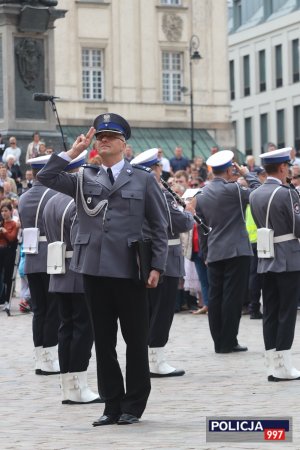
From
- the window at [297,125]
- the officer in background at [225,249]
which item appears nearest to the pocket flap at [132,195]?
the officer in background at [225,249]

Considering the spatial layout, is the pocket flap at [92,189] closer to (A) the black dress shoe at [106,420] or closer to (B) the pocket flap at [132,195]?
(B) the pocket flap at [132,195]

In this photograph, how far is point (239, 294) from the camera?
1689cm

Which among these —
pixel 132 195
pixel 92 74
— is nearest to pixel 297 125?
pixel 92 74

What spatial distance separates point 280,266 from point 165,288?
5.22ft

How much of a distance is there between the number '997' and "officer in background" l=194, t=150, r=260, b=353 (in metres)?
6.62

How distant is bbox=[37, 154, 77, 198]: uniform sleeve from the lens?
1132 centimetres

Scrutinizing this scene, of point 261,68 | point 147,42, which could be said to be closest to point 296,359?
point 147,42

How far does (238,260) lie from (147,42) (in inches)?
1871

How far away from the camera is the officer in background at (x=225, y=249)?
16766mm

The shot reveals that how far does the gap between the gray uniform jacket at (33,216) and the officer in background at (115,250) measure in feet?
12.2

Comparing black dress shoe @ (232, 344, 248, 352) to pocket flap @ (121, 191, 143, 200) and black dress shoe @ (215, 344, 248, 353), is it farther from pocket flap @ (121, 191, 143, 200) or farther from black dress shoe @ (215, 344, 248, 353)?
pocket flap @ (121, 191, 143, 200)

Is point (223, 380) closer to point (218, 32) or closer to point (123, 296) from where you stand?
point (123, 296)

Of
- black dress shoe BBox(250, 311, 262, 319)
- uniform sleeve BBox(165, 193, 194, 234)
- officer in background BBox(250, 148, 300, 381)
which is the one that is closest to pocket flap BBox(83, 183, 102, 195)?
officer in background BBox(250, 148, 300, 381)

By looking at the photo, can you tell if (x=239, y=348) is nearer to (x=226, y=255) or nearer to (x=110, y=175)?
(x=226, y=255)
